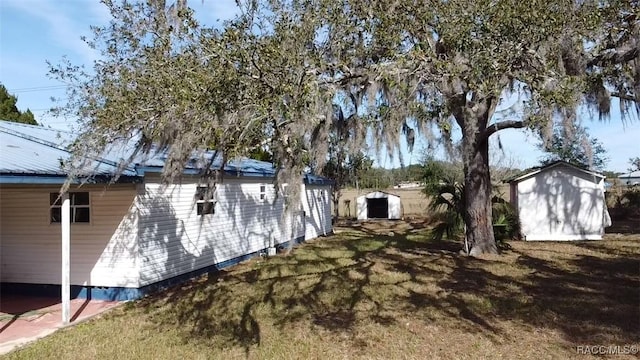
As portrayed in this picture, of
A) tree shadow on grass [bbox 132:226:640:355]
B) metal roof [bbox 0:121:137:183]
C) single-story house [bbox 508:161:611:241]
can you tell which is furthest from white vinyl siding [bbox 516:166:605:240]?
metal roof [bbox 0:121:137:183]

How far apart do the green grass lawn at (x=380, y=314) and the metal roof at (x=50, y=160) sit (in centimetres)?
213

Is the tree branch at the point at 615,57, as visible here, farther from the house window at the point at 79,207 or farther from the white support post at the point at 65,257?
the house window at the point at 79,207

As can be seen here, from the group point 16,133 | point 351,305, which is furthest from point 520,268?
point 16,133

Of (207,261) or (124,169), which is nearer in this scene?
(124,169)

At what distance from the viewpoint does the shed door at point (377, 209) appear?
1070 inches

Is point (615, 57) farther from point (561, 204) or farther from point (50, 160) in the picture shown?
point (561, 204)


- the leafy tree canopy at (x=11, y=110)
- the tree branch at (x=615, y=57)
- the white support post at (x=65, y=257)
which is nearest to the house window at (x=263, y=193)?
the white support post at (x=65, y=257)

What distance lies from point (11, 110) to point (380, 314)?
22.0m

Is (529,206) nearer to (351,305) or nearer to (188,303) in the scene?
(351,305)

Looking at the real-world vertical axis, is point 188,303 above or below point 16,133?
below

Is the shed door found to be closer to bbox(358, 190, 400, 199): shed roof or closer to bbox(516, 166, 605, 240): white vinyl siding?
bbox(358, 190, 400, 199): shed roof

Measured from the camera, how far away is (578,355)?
199 inches

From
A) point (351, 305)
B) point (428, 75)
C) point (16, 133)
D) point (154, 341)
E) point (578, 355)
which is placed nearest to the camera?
point (578, 355)

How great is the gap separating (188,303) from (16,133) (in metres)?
4.41
